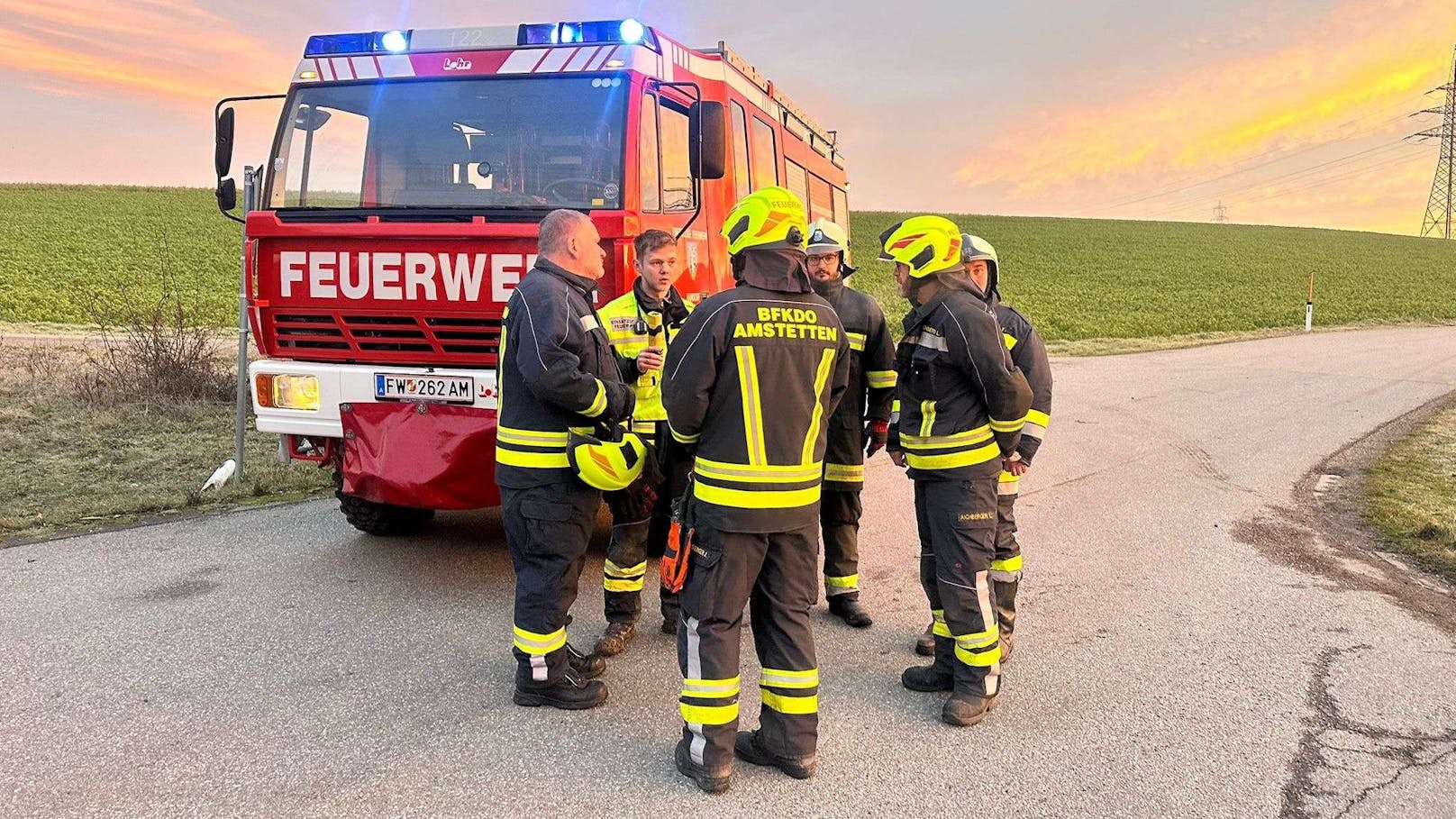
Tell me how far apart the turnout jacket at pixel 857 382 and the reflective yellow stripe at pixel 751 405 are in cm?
150

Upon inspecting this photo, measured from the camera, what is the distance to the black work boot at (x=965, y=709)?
360 cm

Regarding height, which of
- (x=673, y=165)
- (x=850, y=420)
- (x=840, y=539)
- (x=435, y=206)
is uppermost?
(x=673, y=165)

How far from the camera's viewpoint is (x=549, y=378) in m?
3.60

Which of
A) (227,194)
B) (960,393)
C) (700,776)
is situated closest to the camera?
(700,776)

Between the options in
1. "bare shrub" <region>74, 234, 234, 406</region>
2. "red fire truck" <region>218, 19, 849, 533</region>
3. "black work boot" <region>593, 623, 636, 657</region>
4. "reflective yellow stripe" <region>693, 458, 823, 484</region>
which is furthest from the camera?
"bare shrub" <region>74, 234, 234, 406</region>

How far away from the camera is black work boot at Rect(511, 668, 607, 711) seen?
3707 mm

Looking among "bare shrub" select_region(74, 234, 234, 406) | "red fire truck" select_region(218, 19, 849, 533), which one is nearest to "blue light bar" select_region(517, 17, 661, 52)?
"red fire truck" select_region(218, 19, 849, 533)

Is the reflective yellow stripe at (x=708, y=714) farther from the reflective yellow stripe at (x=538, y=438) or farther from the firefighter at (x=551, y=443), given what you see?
the reflective yellow stripe at (x=538, y=438)

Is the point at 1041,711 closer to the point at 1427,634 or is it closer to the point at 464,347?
the point at 1427,634

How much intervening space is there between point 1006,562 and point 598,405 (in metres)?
1.85

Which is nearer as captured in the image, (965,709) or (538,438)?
(965,709)

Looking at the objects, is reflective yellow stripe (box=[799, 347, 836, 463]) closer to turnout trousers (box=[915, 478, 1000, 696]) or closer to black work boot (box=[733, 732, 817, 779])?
turnout trousers (box=[915, 478, 1000, 696])

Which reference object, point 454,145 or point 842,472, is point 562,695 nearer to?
point 842,472

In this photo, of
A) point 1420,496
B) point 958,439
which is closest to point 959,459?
point 958,439
